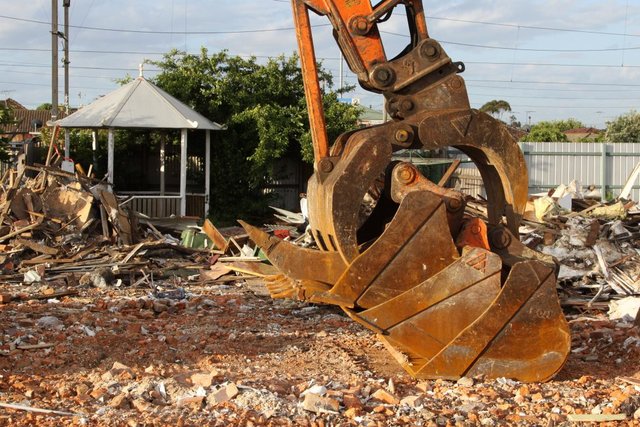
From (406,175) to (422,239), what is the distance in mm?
727

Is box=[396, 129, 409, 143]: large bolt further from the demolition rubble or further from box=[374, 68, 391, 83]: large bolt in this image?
the demolition rubble

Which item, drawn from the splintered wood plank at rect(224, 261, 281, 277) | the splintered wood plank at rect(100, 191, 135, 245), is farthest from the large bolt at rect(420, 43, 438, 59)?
the splintered wood plank at rect(100, 191, 135, 245)

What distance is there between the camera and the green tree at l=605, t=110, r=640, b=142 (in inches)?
1885

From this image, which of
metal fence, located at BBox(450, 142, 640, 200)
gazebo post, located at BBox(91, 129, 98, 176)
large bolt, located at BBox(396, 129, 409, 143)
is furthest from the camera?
metal fence, located at BBox(450, 142, 640, 200)

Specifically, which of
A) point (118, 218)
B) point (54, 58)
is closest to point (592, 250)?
point (118, 218)

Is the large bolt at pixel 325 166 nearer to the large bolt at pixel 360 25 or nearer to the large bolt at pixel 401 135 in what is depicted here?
the large bolt at pixel 401 135

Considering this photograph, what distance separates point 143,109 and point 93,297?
39.5 feet

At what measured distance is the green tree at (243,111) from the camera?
82.4 ft

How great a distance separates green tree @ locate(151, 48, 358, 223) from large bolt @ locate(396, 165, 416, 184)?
1781 cm

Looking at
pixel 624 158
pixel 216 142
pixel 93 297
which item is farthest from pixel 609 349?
pixel 624 158

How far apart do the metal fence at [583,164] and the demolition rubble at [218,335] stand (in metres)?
10.8

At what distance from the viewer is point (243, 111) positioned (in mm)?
25344

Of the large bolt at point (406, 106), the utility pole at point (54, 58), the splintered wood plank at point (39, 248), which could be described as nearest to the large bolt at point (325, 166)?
the large bolt at point (406, 106)

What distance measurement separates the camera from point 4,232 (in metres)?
15.0
